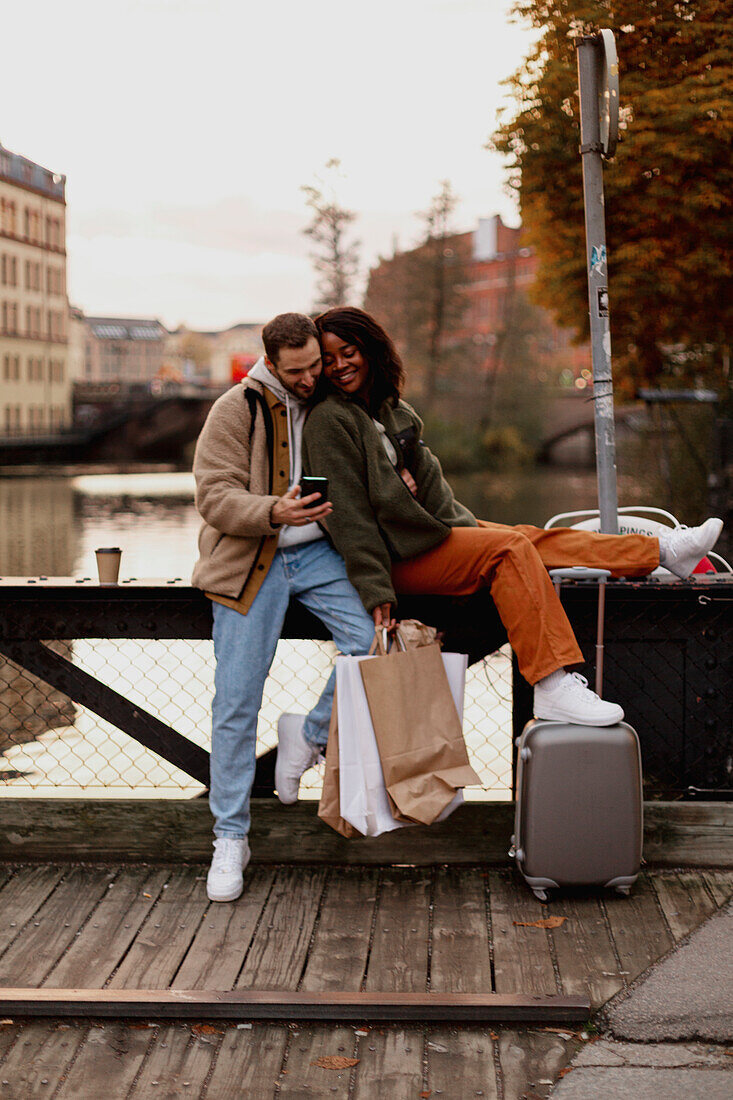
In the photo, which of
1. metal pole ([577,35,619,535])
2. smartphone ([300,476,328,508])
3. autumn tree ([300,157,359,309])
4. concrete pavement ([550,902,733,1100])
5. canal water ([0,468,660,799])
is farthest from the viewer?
autumn tree ([300,157,359,309])

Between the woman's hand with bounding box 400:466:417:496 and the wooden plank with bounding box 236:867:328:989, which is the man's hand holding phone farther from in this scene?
the wooden plank with bounding box 236:867:328:989

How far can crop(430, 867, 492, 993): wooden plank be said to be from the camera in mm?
3355

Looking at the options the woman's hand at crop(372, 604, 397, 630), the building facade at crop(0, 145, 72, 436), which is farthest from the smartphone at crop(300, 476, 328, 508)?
the building facade at crop(0, 145, 72, 436)

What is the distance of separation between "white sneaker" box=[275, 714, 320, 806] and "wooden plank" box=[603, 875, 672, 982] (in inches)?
42.9

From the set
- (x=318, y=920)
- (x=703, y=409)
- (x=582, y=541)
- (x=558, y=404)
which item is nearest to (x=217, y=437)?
(x=582, y=541)

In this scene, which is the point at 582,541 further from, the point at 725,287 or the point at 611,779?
the point at 725,287

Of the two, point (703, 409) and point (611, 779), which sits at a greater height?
point (703, 409)

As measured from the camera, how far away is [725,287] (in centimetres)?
1301

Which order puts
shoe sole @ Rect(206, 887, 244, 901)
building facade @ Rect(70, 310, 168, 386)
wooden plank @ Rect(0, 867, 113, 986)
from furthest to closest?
building facade @ Rect(70, 310, 168, 386) → shoe sole @ Rect(206, 887, 244, 901) → wooden plank @ Rect(0, 867, 113, 986)

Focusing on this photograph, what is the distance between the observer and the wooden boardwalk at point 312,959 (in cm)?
291

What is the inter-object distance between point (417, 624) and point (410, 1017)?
3.96 ft

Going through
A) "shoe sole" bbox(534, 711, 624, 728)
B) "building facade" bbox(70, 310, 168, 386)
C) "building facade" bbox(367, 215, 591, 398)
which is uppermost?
"building facade" bbox(70, 310, 168, 386)

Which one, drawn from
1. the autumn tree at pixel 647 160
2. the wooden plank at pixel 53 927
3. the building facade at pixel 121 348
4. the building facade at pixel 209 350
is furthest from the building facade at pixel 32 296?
the building facade at pixel 121 348

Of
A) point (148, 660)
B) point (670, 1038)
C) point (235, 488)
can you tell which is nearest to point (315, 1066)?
point (670, 1038)
